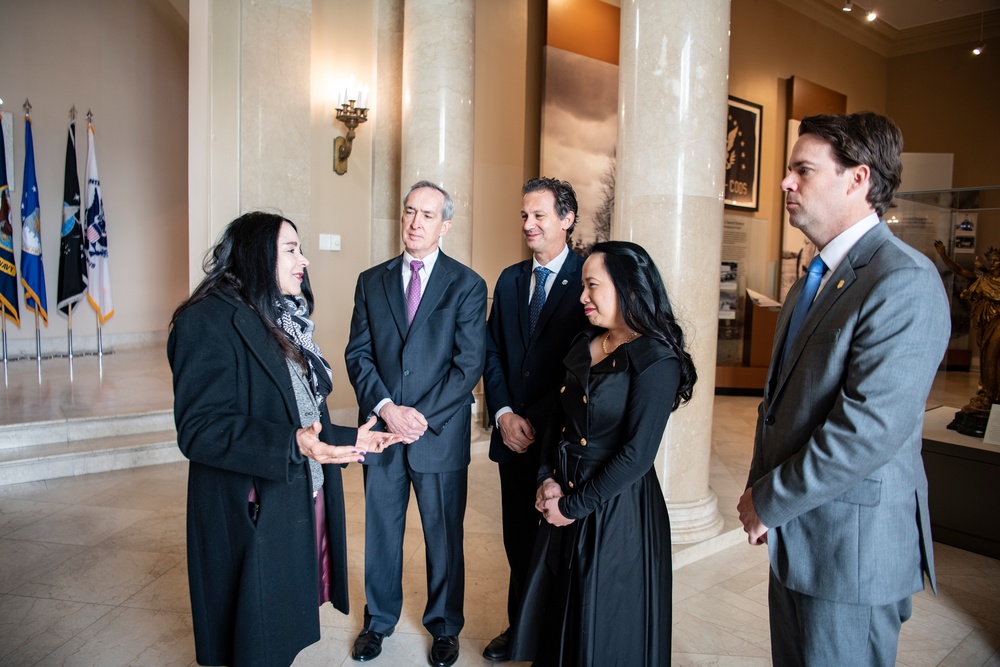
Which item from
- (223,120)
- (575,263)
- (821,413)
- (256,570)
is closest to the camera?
(821,413)

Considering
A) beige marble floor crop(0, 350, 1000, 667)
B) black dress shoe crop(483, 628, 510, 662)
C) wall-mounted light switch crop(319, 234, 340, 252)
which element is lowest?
beige marble floor crop(0, 350, 1000, 667)

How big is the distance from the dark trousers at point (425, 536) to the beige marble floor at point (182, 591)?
0.19 meters

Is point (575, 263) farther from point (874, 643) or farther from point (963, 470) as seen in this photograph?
point (963, 470)

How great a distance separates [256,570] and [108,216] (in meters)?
8.88

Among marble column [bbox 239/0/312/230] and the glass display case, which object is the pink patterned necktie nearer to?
marble column [bbox 239/0/312/230]

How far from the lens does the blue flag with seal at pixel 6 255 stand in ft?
22.4

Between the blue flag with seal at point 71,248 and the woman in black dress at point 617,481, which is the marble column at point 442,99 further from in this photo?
the blue flag with seal at point 71,248

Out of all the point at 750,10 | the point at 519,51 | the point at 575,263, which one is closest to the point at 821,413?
the point at 575,263

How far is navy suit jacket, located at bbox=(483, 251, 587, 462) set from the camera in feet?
8.06

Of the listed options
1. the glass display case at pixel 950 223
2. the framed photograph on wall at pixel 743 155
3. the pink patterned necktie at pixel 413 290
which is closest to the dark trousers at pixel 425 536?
the pink patterned necktie at pixel 413 290

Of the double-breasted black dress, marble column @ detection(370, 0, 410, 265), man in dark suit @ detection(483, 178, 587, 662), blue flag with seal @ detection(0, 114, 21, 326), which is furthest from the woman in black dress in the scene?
blue flag with seal @ detection(0, 114, 21, 326)

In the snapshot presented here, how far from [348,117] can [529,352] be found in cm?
365

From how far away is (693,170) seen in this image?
337cm

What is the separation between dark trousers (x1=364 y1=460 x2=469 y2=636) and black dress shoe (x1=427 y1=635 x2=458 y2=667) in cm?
3
